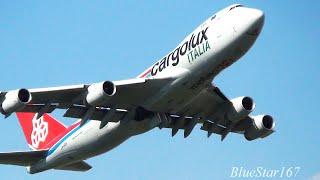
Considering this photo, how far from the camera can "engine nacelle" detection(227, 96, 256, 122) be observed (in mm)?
38594

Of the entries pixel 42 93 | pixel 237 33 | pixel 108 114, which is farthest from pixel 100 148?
pixel 237 33

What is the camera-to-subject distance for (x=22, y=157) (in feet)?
136

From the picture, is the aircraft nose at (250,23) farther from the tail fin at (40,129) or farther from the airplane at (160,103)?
the tail fin at (40,129)

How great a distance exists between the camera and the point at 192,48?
34.3m

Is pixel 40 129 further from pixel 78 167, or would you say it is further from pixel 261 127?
pixel 261 127

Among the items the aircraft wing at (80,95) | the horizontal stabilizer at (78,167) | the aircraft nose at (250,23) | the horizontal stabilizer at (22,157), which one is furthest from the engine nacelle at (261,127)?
the horizontal stabilizer at (22,157)

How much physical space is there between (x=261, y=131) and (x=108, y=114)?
33.1ft

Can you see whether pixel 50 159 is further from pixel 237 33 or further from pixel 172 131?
pixel 237 33

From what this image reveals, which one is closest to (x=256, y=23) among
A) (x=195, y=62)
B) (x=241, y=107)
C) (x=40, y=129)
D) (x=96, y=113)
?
(x=195, y=62)

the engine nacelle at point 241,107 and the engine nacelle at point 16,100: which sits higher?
the engine nacelle at point 241,107

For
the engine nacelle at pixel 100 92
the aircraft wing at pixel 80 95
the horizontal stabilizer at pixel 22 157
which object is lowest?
the horizontal stabilizer at pixel 22 157

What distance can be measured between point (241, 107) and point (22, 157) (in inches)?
531

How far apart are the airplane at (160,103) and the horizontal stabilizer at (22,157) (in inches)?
2.4

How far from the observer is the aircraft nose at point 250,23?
32.5 meters
